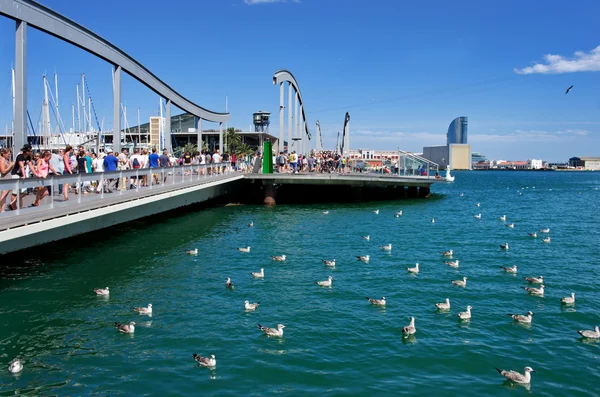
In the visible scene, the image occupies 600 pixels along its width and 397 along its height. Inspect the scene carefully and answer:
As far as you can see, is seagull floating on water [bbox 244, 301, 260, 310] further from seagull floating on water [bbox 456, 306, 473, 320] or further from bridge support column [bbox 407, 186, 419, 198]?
bridge support column [bbox 407, 186, 419, 198]

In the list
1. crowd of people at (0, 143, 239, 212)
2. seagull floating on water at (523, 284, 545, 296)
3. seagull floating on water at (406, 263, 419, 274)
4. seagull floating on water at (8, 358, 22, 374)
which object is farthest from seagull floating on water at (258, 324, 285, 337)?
seagull floating on water at (523, 284, 545, 296)

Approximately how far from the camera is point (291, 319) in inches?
561

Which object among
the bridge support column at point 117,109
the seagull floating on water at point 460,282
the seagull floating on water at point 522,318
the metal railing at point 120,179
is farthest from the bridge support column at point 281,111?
the seagull floating on water at point 522,318

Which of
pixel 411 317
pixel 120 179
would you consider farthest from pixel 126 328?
pixel 120 179

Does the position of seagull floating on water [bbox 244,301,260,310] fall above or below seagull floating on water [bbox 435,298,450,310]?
above

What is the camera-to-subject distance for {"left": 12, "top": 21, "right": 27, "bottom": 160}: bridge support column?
61.6 ft

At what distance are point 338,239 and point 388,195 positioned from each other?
2548cm

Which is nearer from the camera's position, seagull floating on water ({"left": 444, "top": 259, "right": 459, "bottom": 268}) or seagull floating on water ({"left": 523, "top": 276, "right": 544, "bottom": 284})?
seagull floating on water ({"left": 523, "top": 276, "right": 544, "bottom": 284})

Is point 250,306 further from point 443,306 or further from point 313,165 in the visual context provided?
point 313,165

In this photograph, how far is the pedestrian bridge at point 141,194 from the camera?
15.5 m

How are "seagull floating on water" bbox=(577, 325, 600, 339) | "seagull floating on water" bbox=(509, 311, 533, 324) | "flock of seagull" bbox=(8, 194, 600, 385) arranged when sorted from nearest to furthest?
"flock of seagull" bbox=(8, 194, 600, 385), "seagull floating on water" bbox=(577, 325, 600, 339), "seagull floating on water" bbox=(509, 311, 533, 324)

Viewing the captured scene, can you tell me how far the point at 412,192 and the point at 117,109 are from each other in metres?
32.1

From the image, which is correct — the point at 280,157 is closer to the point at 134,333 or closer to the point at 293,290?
the point at 293,290

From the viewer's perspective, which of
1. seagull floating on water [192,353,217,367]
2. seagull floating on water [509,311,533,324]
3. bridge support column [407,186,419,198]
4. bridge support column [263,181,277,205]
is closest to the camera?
seagull floating on water [192,353,217,367]
